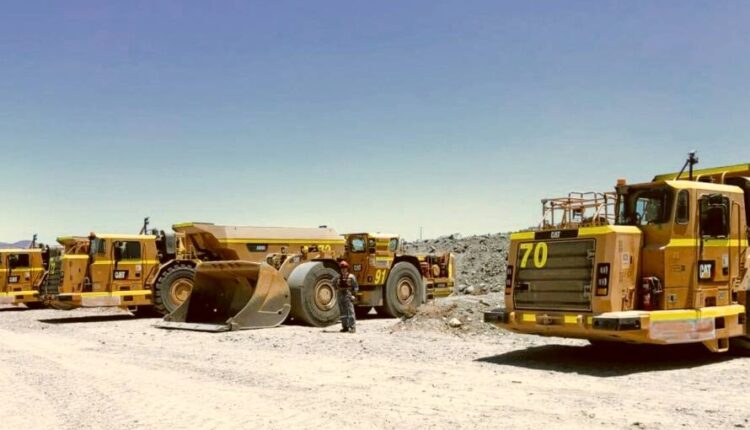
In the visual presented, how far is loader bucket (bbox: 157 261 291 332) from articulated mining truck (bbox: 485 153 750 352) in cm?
688

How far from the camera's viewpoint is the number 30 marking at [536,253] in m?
11.4

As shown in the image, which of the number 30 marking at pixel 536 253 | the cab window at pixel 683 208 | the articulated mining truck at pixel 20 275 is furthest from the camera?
the articulated mining truck at pixel 20 275

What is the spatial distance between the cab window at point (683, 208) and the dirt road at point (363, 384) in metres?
2.10

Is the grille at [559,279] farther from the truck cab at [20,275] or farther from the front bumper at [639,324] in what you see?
the truck cab at [20,275]

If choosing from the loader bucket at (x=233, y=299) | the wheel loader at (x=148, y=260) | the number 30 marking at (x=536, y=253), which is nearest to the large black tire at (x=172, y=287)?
the wheel loader at (x=148, y=260)

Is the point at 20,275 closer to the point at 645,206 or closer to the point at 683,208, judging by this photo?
the point at 645,206

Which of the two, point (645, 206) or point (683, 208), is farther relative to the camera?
point (645, 206)

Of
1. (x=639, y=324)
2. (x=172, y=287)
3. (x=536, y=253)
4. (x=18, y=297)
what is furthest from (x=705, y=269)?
(x=18, y=297)

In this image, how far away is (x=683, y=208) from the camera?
430 inches

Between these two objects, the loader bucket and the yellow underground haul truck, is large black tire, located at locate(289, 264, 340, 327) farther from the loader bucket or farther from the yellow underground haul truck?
the yellow underground haul truck

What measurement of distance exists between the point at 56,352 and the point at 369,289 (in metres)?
8.93

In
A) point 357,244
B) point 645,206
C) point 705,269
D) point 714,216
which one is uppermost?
point 645,206

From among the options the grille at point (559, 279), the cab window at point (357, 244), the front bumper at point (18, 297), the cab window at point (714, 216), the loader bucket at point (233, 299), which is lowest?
the front bumper at point (18, 297)

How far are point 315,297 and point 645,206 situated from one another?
358 inches
